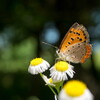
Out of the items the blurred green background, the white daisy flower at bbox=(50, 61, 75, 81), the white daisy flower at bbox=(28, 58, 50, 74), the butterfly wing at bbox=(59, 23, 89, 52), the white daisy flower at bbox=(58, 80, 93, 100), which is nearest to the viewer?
the white daisy flower at bbox=(58, 80, 93, 100)

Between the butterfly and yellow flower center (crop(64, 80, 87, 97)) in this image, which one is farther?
the butterfly

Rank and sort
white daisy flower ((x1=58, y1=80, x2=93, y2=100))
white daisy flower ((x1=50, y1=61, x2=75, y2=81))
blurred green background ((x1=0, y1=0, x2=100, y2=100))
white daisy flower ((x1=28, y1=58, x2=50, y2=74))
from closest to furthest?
white daisy flower ((x1=58, y1=80, x2=93, y2=100)), white daisy flower ((x1=50, y1=61, x2=75, y2=81)), white daisy flower ((x1=28, y1=58, x2=50, y2=74)), blurred green background ((x1=0, y1=0, x2=100, y2=100))

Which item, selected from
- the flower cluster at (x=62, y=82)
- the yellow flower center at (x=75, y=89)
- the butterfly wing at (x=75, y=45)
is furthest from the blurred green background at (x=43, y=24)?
the yellow flower center at (x=75, y=89)

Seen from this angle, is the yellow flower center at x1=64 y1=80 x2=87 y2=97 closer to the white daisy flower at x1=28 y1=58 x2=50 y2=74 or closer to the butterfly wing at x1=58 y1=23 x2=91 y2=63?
the white daisy flower at x1=28 y1=58 x2=50 y2=74

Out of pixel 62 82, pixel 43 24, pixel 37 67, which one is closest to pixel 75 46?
pixel 37 67

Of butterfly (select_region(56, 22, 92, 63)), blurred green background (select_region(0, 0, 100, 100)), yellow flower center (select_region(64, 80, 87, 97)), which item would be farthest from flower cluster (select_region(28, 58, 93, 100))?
blurred green background (select_region(0, 0, 100, 100))

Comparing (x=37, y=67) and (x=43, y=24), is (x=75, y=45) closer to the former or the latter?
(x=37, y=67)

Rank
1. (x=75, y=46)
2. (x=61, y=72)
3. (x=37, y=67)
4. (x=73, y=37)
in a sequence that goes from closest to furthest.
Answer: (x=61, y=72) → (x=37, y=67) → (x=73, y=37) → (x=75, y=46)
